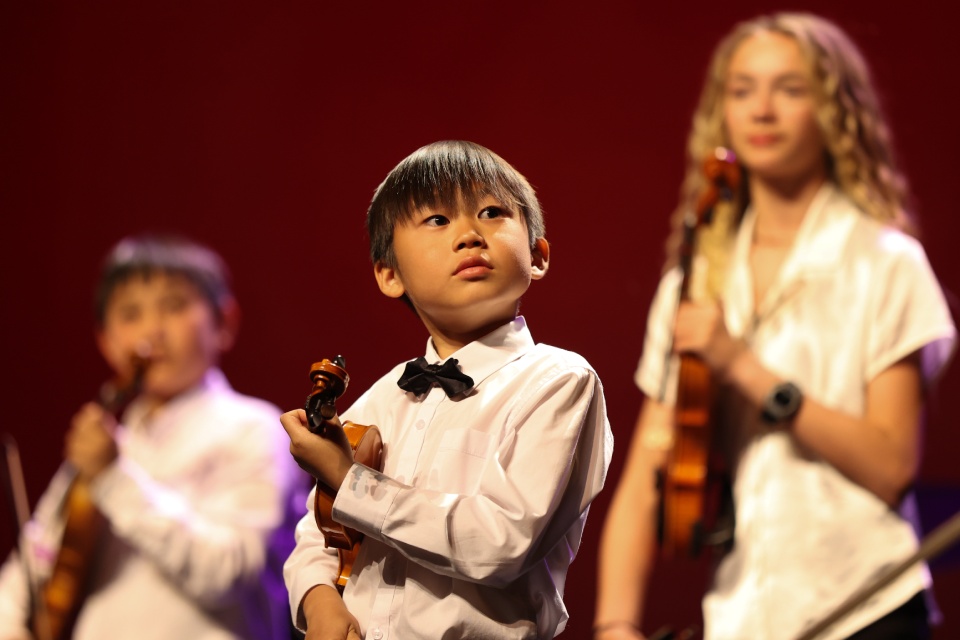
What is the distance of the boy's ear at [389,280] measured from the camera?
126cm

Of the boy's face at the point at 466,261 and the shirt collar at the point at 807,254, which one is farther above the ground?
the boy's face at the point at 466,261

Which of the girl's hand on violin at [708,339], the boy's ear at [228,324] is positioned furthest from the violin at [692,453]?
the boy's ear at [228,324]

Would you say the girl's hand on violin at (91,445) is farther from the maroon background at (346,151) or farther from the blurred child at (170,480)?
the maroon background at (346,151)

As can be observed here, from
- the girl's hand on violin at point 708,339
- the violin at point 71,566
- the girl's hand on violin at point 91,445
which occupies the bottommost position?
the violin at point 71,566

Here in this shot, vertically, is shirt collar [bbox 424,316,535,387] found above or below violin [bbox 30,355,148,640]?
above

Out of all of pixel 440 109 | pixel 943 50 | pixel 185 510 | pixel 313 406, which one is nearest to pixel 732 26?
pixel 943 50

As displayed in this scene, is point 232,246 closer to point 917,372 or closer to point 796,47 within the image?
point 796,47

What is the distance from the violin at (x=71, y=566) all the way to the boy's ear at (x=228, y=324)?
41cm

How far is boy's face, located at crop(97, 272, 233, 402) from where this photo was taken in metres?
2.28

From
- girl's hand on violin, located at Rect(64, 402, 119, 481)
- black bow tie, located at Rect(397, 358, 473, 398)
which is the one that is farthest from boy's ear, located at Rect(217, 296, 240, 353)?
black bow tie, located at Rect(397, 358, 473, 398)

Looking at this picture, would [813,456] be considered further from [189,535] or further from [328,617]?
[189,535]

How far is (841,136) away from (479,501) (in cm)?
82

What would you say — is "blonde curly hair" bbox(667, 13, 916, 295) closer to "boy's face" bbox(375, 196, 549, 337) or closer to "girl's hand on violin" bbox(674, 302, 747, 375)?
"girl's hand on violin" bbox(674, 302, 747, 375)

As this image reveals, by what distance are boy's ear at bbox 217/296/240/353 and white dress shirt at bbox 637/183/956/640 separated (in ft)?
3.83
